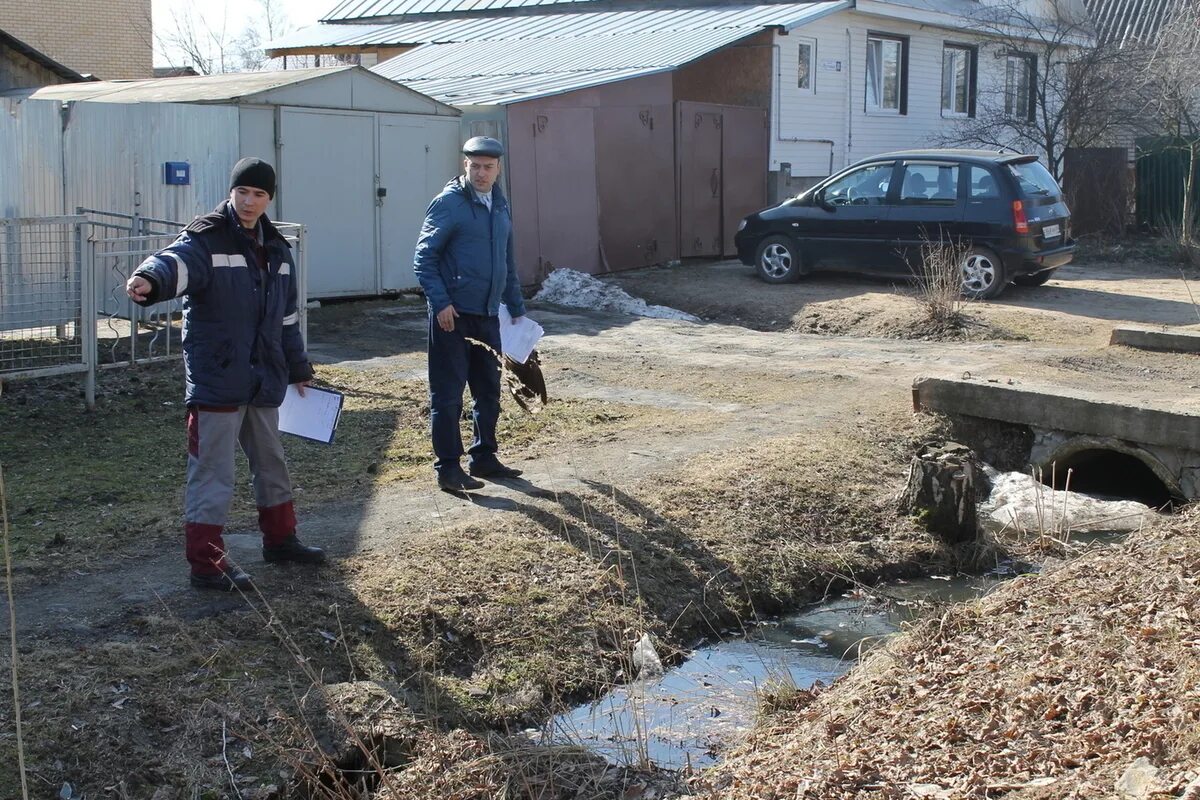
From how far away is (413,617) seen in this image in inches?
217

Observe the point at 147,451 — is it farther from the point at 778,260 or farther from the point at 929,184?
the point at 929,184

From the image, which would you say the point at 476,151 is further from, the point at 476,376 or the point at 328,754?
the point at 328,754

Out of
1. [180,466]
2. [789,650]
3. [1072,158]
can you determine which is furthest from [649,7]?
[789,650]

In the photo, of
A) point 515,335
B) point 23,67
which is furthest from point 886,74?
point 515,335

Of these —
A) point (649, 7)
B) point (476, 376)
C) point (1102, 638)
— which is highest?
point (649, 7)

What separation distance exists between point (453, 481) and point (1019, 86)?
2149cm

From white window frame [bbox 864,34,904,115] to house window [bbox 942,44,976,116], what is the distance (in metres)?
1.57

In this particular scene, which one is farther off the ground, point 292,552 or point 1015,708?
point 292,552

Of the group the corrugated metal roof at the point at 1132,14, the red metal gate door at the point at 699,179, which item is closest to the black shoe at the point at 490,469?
the red metal gate door at the point at 699,179

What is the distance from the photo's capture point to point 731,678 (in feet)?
18.7

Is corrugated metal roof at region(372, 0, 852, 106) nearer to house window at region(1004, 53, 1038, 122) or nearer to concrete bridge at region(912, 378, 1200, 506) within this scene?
house window at region(1004, 53, 1038, 122)

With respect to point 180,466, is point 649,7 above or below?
above

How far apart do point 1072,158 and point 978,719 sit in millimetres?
19915

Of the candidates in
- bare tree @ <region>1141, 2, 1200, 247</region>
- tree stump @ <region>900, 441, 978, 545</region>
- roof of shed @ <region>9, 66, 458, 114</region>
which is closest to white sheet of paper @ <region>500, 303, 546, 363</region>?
tree stump @ <region>900, 441, 978, 545</region>
